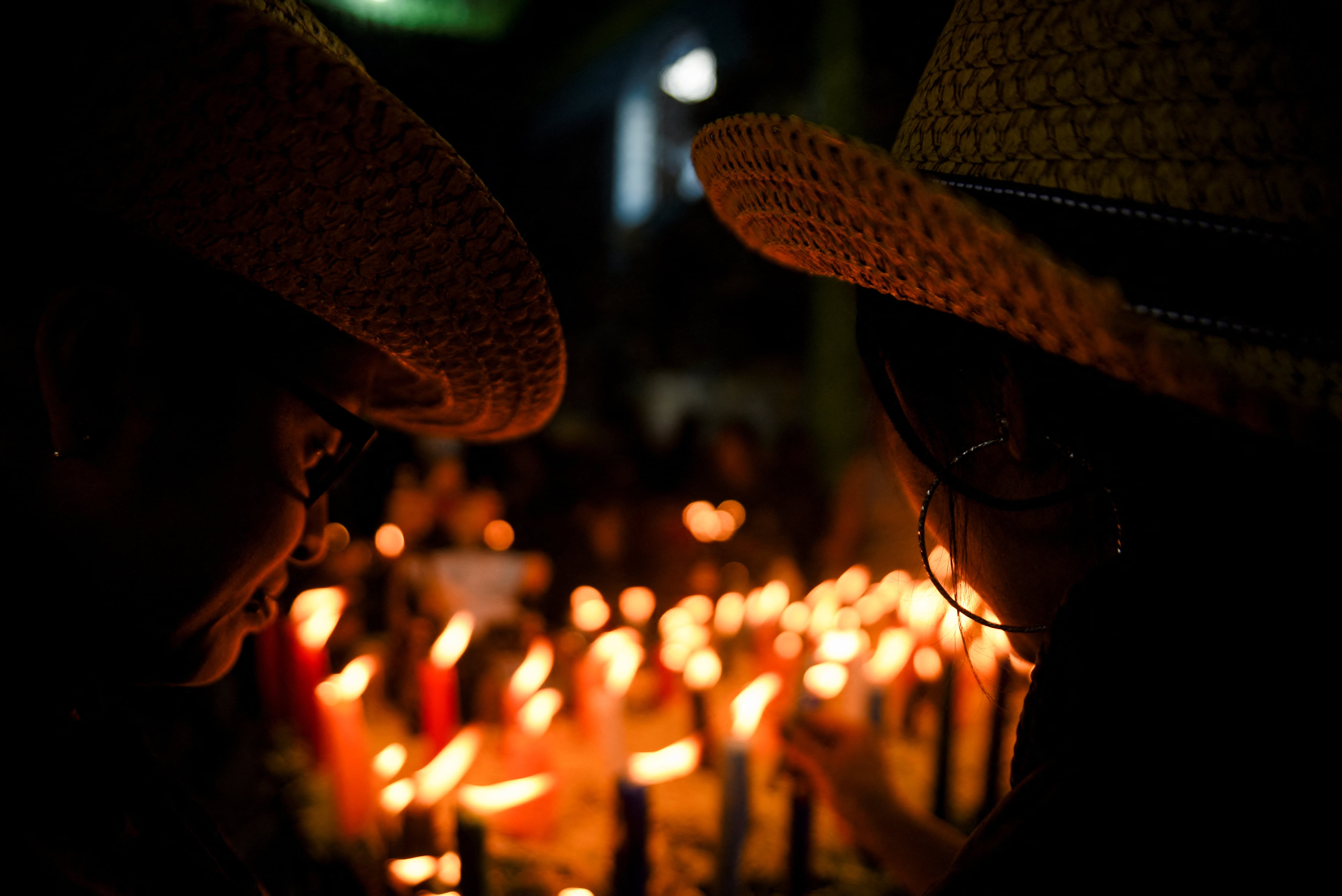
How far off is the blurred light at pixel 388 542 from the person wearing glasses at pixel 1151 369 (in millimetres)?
1860

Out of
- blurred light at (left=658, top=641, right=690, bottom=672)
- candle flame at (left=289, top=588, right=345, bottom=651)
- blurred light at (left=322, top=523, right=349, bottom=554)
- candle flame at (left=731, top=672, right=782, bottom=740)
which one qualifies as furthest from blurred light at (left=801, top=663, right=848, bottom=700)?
blurred light at (left=322, top=523, right=349, bottom=554)

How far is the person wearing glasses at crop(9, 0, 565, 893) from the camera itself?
0.53 metres

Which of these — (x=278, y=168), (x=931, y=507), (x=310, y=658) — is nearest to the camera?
(x=278, y=168)

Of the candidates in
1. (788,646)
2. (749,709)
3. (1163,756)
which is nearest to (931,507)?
(1163,756)

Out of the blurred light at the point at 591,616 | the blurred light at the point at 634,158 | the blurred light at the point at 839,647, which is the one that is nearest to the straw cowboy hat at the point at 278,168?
the blurred light at the point at 839,647

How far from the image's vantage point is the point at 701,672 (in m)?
1.56

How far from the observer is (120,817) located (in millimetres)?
619

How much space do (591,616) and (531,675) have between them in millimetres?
567

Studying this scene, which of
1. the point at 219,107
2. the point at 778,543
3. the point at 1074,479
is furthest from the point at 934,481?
the point at 778,543

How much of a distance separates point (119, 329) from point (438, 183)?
12.0 inches

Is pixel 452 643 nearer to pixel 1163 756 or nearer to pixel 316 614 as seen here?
pixel 316 614

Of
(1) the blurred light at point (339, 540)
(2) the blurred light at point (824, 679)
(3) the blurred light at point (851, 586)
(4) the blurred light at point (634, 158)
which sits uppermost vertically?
(2) the blurred light at point (824, 679)

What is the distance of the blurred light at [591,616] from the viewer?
204 centimetres

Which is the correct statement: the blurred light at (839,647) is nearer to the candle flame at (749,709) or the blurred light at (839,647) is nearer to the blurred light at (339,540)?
the candle flame at (749,709)
